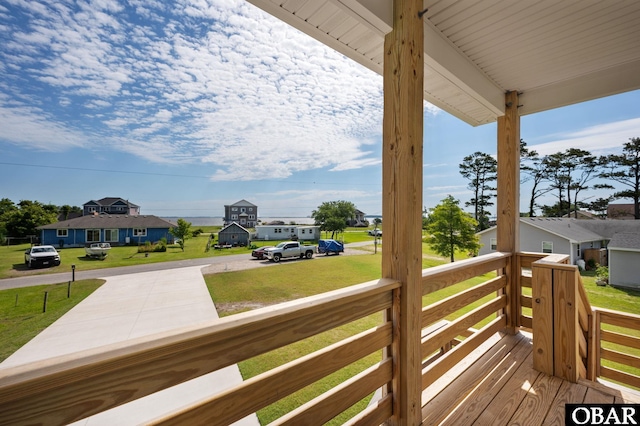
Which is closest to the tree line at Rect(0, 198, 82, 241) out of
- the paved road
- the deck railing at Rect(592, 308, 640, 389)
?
the paved road

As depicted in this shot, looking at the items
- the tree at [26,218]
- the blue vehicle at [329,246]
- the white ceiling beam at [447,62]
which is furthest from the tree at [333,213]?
the tree at [26,218]

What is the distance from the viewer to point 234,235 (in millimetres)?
3443

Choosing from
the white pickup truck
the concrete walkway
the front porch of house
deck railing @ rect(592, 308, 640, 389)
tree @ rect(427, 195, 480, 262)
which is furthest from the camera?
tree @ rect(427, 195, 480, 262)

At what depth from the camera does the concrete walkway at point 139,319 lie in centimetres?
185

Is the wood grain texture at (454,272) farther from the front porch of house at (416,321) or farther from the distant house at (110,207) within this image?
the distant house at (110,207)

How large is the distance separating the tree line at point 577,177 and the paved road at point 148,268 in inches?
86.2

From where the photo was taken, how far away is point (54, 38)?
1644mm

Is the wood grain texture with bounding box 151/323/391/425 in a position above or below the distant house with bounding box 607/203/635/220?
below

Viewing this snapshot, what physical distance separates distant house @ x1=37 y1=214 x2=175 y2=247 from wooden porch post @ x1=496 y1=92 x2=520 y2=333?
308 centimetres

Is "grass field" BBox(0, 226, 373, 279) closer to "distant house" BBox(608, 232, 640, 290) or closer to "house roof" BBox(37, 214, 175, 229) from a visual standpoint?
"house roof" BBox(37, 214, 175, 229)

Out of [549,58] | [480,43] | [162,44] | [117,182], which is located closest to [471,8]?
[480,43]

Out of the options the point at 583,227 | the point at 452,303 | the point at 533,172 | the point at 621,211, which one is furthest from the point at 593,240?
the point at 452,303

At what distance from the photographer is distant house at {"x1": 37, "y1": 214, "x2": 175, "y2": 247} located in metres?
1.95

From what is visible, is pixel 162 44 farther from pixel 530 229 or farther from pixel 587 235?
pixel 587 235
